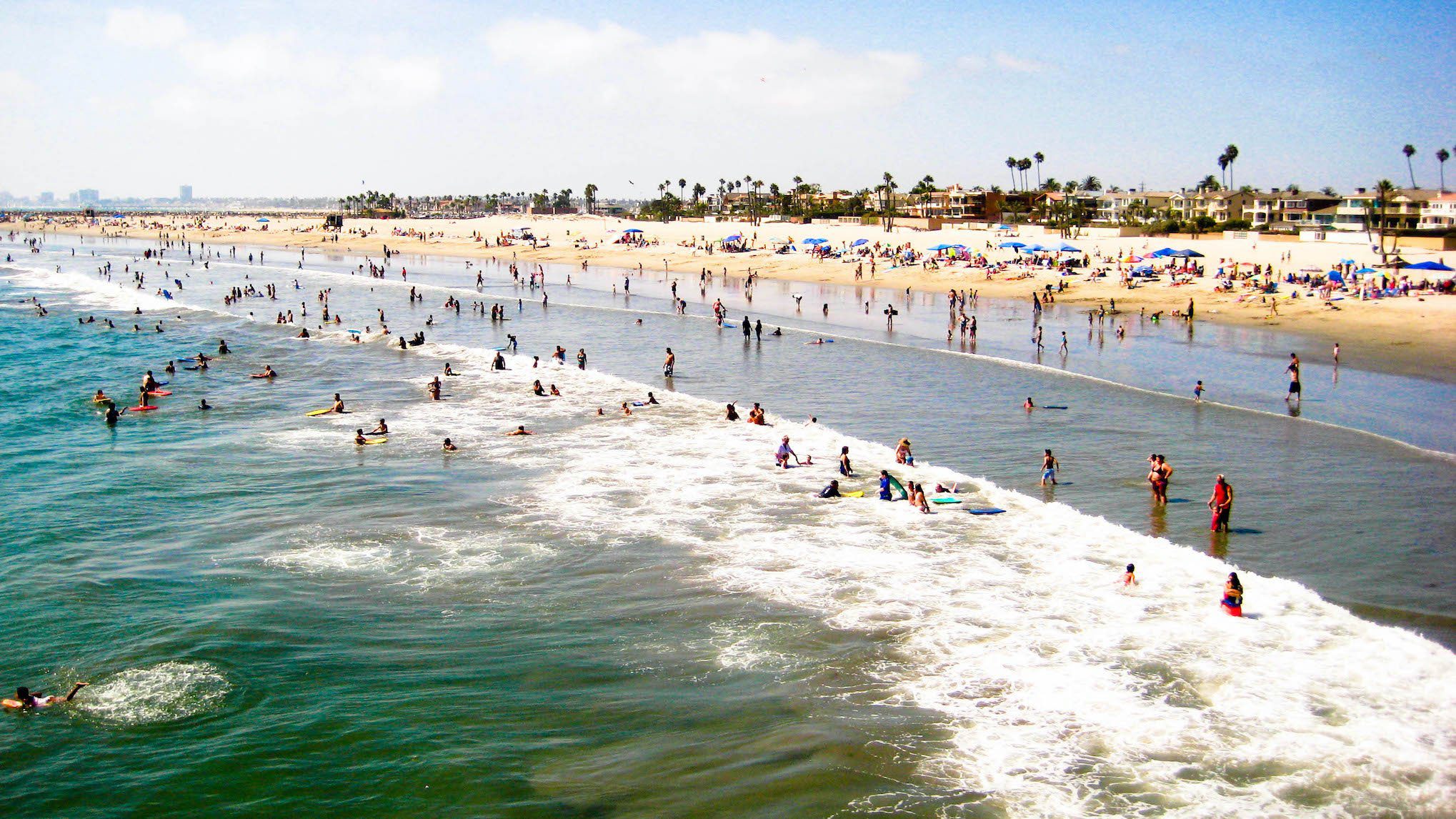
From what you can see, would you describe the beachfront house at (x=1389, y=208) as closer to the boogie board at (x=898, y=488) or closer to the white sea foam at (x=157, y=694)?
the boogie board at (x=898, y=488)

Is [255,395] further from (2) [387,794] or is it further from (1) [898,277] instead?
(1) [898,277]

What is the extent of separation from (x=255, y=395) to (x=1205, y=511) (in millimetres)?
29451

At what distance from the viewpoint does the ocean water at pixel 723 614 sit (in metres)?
11.4

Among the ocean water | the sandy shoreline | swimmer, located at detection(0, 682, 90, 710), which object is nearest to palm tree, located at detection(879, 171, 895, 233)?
the sandy shoreline

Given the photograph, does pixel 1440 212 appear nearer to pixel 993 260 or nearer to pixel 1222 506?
pixel 993 260

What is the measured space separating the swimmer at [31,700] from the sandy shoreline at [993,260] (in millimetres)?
39451

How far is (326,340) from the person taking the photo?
4800cm

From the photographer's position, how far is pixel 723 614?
15516 millimetres

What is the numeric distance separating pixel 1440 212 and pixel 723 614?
101 meters

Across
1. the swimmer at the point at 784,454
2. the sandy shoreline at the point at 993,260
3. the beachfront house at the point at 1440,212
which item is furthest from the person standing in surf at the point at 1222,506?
the beachfront house at the point at 1440,212

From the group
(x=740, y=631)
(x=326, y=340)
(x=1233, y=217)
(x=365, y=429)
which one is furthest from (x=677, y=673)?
(x=1233, y=217)

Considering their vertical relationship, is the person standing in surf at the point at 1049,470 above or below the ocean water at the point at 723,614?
above

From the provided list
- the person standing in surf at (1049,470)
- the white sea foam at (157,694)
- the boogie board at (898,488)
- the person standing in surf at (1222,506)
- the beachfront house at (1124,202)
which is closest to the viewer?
the white sea foam at (157,694)

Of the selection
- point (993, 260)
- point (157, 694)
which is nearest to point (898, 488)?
point (157, 694)
